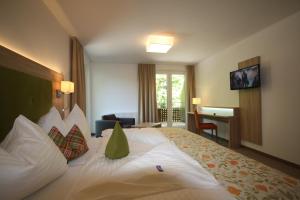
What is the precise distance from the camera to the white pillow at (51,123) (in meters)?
1.64

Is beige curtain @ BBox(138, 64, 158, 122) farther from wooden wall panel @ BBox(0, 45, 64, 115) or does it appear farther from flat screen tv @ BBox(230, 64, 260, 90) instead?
wooden wall panel @ BBox(0, 45, 64, 115)

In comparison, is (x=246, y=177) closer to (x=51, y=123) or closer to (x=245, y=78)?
(x=51, y=123)

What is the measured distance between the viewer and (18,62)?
1.52 meters

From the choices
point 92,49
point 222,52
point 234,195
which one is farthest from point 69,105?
point 222,52

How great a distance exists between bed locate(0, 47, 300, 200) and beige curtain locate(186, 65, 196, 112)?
180 inches

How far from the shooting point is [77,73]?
3.53m

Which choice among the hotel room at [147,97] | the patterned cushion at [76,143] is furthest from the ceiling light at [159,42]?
the patterned cushion at [76,143]

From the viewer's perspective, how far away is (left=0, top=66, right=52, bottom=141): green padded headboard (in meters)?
1.29

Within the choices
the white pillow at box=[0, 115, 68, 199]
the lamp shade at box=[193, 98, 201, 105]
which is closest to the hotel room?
the white pillow at box=[0, 115, 68, 199]

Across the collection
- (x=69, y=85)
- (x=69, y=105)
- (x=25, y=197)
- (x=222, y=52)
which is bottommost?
(x=25, y=197)

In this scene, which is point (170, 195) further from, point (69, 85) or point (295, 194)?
point (69, 85)

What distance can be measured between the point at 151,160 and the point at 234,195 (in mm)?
634

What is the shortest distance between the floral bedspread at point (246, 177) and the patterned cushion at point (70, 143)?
110 centimetres

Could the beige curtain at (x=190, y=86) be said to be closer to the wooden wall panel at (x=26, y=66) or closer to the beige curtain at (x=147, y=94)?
the beige curtain at (x=147, y=94)
